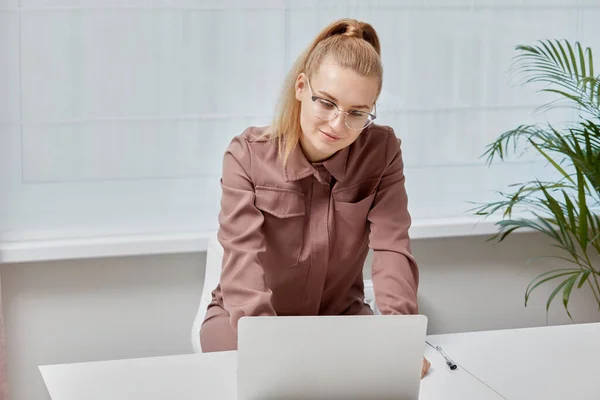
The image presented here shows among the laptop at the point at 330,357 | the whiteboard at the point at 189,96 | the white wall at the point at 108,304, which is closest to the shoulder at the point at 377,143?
the laptop at the point at 330,357

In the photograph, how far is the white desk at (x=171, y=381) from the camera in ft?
5.25

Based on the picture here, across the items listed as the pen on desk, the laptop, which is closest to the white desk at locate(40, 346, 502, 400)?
the pen on desk

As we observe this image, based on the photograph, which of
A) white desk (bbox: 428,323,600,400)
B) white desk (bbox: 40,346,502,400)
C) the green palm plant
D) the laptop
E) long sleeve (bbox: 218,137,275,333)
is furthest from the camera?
the green palm plant

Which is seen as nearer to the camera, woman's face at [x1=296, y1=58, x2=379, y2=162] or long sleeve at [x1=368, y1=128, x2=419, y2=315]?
woman's face at [x1=296, y1=58, x2=379, y2=162]

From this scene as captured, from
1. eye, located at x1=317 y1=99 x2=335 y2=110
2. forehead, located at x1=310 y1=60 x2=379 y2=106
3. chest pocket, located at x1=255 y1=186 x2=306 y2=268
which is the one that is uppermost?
forehead, located at x1=310 y1=60 x2=379 y2=106

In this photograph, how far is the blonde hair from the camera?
1990 mm

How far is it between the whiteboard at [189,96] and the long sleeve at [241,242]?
0.94 meters

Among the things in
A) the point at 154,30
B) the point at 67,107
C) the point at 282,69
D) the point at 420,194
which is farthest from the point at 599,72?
the point at 67,107

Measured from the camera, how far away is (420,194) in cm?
339

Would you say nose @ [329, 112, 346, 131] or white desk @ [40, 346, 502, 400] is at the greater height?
nose @ [329, 112, 346, 131]

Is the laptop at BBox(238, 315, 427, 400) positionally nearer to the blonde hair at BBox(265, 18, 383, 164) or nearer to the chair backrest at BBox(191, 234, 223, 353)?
the blonde hair at BBox(265, 18, 383, 164)

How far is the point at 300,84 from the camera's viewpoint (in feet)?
6.75

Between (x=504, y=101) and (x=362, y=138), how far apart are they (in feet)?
4.60

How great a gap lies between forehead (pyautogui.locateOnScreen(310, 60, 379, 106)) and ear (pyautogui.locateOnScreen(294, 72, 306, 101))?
7cm
